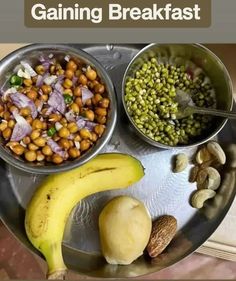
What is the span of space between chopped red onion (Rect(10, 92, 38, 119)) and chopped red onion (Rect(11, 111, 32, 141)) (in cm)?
2

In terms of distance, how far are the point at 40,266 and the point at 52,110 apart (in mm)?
345

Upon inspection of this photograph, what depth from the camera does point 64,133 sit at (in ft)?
2.58

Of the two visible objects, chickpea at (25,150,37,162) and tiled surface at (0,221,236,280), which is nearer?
chickpea at (25,150,37,162)

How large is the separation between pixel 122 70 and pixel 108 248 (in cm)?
34

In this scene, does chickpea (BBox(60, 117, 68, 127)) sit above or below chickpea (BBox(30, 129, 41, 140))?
above

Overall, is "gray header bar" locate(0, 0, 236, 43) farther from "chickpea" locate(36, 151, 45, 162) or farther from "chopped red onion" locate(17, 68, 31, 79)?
"chickpea" locate(36, 151, 45, 162)

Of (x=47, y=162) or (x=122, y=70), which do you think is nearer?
(x=47, y=162)

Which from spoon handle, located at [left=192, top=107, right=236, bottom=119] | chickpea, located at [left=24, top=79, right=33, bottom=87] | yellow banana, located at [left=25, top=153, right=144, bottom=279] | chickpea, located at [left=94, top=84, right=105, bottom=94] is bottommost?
yellow banana, located at [left=25, top=153, right=144, bottom=279]

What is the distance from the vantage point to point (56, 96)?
81cm

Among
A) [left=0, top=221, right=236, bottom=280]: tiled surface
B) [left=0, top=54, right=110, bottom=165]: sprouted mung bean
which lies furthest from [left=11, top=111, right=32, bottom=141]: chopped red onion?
[left=0, top=221, right=236, bottom=280]: tiled surface

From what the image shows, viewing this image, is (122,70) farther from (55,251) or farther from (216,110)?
(55,251)

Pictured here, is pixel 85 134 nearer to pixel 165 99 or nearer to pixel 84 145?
pixel 84 145

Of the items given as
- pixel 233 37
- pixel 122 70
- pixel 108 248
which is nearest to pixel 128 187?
pixel 108 248

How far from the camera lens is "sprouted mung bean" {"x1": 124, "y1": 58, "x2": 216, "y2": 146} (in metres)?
0.83
